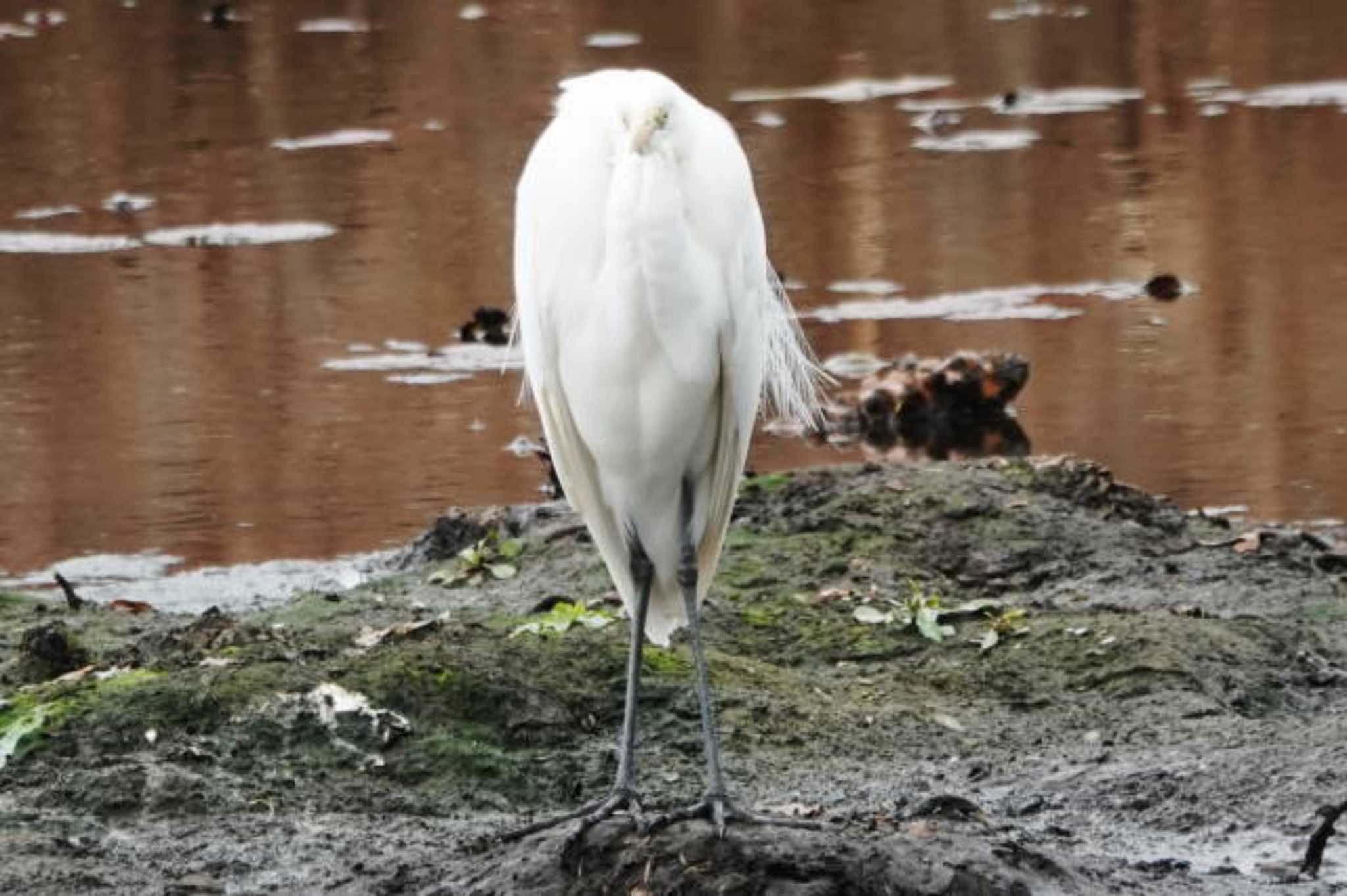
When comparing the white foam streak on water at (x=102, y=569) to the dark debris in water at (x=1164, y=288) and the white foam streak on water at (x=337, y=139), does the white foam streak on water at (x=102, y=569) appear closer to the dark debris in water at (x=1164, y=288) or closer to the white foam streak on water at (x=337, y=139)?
the dark debris in water at (x=1164, y=288)

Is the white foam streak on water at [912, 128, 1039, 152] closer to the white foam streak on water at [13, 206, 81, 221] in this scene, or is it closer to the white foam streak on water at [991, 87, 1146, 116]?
the white foam streak on water at [991, 87, 1146, 116]

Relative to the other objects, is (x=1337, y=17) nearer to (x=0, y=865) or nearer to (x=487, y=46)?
(x=487, y=46)

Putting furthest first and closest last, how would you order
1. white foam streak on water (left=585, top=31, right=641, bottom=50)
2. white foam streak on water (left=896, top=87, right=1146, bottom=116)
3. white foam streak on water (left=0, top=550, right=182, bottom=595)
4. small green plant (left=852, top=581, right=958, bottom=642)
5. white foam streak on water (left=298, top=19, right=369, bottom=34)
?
1. white foam streak on water (left=298, top=19, right=369, bottom=34)
2. white foam streak on water (left=585, top=31, right=641, bottom=50)
3. white foam streak on water (left=896, top=87, right=1146, bottom=116)
4. white foam streak on water (left=0, top=550, right=182, bottom=595)
5. small green plant (left=852, top=581, right=958, bottom=642)

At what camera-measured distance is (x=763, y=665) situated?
6914 mm

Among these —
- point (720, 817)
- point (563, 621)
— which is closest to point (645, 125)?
point (720, 817)

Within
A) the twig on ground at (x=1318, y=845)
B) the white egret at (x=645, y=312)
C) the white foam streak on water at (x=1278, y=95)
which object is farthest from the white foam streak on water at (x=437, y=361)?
the white foam streak on water at (x=1278, y=95)

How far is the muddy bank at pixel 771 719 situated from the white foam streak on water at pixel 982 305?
3275 millimetres

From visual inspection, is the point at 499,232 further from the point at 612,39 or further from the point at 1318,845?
the point at 1318,845

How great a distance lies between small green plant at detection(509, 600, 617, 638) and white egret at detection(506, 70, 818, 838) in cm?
Answer: 129

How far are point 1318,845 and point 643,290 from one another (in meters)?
1.63

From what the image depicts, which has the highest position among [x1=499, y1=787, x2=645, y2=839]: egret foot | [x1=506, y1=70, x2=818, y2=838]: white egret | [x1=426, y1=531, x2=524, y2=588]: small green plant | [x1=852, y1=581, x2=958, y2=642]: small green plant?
[x1=506, y1=70, x2=818, y2=838]: white egret

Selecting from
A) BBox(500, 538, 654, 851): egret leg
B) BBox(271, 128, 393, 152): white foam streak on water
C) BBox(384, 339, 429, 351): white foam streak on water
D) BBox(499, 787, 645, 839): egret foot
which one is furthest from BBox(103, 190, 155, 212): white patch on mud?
BBox(499, 787, 645, 839): egret foot

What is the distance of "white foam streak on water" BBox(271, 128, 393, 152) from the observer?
16016 millimetres

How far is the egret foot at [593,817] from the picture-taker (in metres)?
5.00
